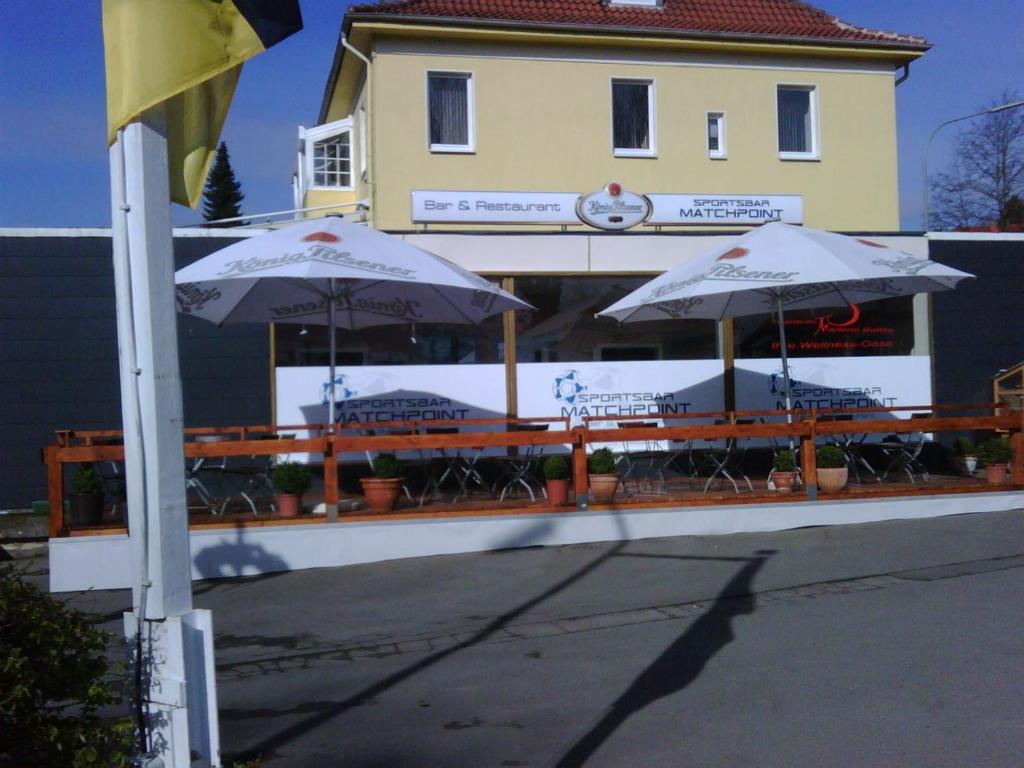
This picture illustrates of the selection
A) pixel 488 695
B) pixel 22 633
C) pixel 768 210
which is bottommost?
pixel 488 695

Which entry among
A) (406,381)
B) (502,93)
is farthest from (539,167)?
(406,381)

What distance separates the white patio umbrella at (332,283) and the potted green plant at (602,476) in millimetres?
1831

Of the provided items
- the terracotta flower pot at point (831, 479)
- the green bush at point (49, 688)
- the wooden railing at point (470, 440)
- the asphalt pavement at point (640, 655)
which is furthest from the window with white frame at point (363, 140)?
the green bush at point (49, 688)

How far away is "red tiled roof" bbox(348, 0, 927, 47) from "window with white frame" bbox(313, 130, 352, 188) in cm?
317

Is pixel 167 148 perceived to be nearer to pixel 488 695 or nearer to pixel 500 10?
pixel 488 695

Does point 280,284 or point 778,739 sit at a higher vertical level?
point 280,284

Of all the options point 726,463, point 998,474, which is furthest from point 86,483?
point 998,474

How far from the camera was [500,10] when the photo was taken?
1630 cm

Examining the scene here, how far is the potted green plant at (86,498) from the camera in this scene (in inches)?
398

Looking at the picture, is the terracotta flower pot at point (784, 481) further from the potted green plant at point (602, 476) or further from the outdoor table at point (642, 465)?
the potted green plant at point (602, 476)

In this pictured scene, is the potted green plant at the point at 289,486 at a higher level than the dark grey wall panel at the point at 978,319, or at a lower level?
lower

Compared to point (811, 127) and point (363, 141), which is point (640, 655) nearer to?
point (363, 141)

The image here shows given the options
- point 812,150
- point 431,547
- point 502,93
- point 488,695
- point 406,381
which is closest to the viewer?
point 488,695

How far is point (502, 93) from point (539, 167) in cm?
118
